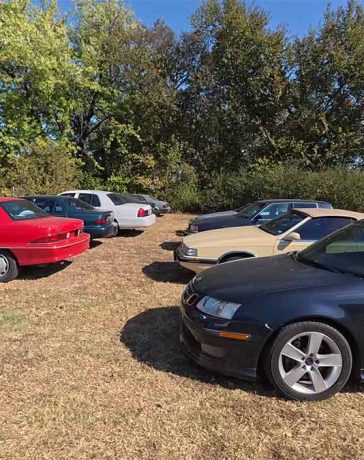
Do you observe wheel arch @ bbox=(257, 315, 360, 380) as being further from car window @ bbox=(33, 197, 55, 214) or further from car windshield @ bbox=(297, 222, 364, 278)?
car window @ bbox=(33, 197, 55, 214)

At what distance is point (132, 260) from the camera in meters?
9.64

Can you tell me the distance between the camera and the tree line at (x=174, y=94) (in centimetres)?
2384

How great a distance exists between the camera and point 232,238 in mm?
7219

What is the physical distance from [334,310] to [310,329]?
255 mm

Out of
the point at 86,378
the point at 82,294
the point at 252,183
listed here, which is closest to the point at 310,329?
the point at 86,378

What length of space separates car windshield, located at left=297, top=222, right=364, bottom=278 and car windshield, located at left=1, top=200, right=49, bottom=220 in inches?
195

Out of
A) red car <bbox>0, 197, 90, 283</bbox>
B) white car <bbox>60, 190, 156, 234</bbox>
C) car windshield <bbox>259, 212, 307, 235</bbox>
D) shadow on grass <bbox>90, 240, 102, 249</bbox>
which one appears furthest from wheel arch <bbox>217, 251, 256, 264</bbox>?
white car <bbox>60, 190, 156, 234</bbox>

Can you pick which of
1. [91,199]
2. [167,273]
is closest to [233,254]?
[167,273]

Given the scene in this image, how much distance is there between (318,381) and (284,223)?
403 cm

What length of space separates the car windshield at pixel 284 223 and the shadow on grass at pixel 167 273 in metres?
1.66

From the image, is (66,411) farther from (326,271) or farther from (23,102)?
(23,102)

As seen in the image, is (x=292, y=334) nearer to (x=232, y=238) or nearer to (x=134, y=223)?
(x=232, y=238)

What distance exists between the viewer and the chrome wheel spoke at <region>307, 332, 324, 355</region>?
12.0ft

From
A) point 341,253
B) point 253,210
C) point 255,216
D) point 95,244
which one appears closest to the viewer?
point 341,253
